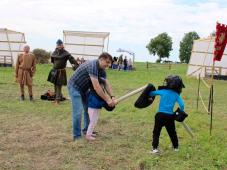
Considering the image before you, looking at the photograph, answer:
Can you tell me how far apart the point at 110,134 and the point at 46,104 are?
4.47 metres

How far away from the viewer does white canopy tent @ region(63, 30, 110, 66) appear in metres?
35.5

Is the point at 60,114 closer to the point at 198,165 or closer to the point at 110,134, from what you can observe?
the point at 110,134

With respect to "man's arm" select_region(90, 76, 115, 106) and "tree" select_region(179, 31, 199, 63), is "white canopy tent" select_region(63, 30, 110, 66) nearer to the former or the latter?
"man's arm" select_region(90, 76, 115, 106)

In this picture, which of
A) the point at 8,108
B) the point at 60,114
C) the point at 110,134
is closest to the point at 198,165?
the point at 110,134

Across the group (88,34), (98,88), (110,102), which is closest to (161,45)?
(88,34)

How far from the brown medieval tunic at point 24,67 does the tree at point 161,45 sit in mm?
69724

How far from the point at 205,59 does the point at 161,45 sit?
5107 cm

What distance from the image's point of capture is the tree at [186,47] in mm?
85188

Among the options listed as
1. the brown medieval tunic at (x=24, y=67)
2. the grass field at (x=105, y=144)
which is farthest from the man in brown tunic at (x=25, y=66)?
the grass field at (x=105, y=144)

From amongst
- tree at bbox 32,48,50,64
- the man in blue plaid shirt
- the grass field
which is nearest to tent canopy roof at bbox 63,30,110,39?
tree at bbox 32,48,50,64

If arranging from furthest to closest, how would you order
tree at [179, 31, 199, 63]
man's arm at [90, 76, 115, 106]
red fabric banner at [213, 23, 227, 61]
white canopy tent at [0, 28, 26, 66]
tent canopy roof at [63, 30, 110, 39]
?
tree at [179, 31, 199, 63]
tent canopy roof at [63, 30, 110, 39]
white canopy tent at [0, 28, 26, 66]
red fabric banner at [213, 23, 227, 61]
man's arm at [90, 76, 115, 106]

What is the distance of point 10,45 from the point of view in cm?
3356

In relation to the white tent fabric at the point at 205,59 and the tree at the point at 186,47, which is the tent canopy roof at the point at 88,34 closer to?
the white tent fabric at the point at 205,59

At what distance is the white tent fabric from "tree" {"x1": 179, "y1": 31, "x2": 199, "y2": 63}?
53358 mm
